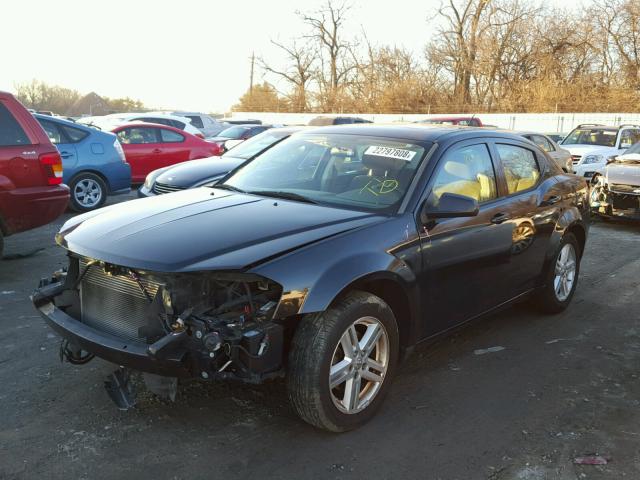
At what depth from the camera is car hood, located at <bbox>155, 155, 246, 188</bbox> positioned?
28.6 ft

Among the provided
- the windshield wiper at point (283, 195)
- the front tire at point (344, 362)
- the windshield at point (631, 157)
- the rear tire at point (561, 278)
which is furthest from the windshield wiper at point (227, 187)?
the windshield at point (631, 157)

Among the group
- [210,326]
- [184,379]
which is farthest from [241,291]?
[184,379]

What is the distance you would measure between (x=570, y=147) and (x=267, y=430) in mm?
14068

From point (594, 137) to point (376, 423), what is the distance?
14.5m

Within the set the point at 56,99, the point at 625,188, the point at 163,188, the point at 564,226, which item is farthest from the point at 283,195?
the point at 56,99

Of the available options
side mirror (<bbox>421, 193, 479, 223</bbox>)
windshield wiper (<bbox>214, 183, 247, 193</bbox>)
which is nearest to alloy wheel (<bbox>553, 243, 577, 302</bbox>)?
side mirror (<bbox>421, 193, 479, 223</bbox>)

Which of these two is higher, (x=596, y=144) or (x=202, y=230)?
(x=596, y=144)

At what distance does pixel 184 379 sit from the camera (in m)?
3.06

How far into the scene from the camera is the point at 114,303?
3365mm

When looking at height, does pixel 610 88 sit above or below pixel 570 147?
above

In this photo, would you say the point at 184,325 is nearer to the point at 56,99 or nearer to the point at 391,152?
the point at 391,152

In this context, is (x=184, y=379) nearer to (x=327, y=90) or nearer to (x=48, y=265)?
(x=48, y=265)

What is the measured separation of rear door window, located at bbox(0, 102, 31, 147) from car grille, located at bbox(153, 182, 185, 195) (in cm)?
254

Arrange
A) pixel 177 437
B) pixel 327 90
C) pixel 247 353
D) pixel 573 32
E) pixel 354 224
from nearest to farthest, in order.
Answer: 1. pixel 247 353
2. pixel 177 437
3. pixel 354 224
4. pixel 573 32
5. pixel 327 90
